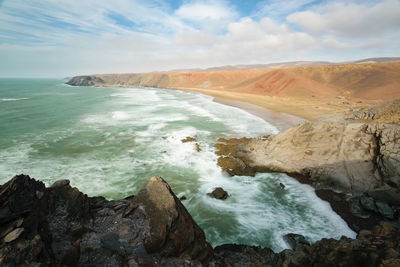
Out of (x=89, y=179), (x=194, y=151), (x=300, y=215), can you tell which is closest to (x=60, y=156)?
(x=89, y=179)

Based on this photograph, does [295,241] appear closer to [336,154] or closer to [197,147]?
[336,154]

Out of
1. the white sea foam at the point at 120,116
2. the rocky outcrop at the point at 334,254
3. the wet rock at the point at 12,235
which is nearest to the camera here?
the wet rock at the point at 12,235

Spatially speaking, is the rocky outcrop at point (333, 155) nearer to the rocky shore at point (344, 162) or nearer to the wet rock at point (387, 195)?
the rocky shore at point (344, 162)

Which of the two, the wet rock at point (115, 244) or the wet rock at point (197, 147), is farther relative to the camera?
the wet rock at point (197, 147)

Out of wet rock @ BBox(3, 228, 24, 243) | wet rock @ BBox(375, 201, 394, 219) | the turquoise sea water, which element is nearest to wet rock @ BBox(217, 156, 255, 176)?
the turquoise sea water

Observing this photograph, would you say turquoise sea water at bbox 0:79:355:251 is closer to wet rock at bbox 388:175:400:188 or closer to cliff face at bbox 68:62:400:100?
wet rock at bbox 388:175:400:188

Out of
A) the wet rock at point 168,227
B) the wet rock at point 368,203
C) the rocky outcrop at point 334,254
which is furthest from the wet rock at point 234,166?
the wet rock at point 168,227
